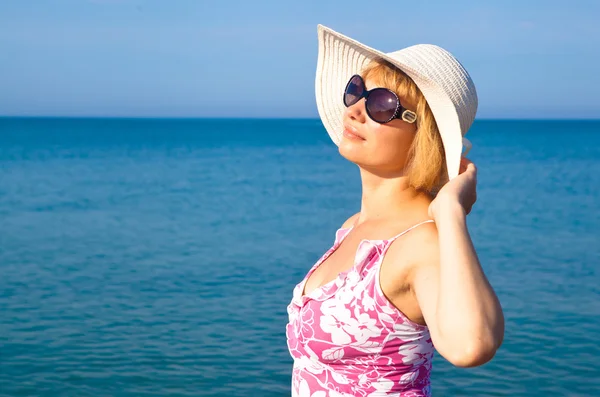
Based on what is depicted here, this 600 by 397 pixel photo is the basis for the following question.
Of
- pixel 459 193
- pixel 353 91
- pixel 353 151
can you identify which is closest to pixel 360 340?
pixel 459 193

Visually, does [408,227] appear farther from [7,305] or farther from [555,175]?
[555,175]

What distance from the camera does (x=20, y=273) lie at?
46.7ft

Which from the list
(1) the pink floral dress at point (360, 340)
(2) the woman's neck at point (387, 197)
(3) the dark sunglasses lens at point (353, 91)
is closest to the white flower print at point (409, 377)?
(1) the pink floral dress at point (360, 340)

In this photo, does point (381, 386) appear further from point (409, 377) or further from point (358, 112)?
point (358, 112)

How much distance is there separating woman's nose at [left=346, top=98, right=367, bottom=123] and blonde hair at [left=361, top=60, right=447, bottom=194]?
0.10 m

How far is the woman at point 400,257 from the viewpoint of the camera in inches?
91.7

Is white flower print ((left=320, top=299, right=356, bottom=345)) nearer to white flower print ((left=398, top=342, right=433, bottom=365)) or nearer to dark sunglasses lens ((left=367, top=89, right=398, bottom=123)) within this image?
white flower print ((left=398, top=342, right=433, bottom=365))

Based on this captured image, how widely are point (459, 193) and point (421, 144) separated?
0.41m

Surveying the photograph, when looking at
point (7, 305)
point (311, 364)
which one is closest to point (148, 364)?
point (7, 305)

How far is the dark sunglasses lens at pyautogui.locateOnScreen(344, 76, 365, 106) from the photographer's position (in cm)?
318

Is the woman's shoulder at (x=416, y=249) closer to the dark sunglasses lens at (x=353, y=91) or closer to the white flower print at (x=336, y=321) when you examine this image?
the white flower print at (x=336, y=321)

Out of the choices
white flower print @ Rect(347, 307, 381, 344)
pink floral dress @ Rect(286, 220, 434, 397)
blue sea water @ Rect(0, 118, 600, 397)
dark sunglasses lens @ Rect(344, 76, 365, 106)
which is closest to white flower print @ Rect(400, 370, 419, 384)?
pink floral dress @ Rect(286, 220, 434, 397)

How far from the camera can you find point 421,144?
3.01m

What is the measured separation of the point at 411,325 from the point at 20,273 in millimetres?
12491
